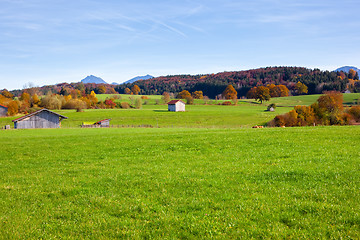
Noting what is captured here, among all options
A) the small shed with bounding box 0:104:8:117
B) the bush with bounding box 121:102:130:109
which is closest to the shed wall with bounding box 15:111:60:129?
the small shed with bounding box 0:104:8:117

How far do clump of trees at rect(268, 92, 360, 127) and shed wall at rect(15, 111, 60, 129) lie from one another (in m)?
65.3

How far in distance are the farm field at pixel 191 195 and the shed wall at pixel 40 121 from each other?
65761 mm

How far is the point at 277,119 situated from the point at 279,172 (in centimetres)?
6883

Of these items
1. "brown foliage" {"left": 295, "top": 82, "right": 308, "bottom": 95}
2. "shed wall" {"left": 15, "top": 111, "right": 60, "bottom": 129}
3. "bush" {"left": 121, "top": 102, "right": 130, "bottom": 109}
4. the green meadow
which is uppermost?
"brown foliage" {"left": 295, "top": 82, "right": 308, "bottom": 95}

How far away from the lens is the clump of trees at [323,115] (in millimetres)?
72562

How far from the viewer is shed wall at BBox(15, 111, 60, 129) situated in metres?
77.8

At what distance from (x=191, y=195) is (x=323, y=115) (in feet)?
256

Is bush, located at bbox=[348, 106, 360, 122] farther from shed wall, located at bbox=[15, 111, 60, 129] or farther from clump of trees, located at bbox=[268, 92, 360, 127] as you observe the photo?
shed wall, located at bbox=[15, 111, 60, 129]

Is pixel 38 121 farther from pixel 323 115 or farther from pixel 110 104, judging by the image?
pixel 110 104

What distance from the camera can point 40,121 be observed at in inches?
3100

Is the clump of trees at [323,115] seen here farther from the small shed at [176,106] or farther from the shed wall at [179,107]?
the small shed at [176,106]

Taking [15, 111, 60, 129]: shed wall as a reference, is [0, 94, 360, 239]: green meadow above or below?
above

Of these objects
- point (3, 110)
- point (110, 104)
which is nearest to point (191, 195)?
point (3, 110)

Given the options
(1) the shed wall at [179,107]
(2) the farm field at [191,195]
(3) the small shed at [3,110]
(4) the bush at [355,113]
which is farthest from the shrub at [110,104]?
(2) the farm field at [191,195]
